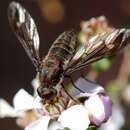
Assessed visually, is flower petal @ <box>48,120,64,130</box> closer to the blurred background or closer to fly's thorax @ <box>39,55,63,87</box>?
fly's thorax @ <box>39,55,63,87</box>

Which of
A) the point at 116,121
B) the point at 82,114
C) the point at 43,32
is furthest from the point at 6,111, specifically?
the point at 43,32

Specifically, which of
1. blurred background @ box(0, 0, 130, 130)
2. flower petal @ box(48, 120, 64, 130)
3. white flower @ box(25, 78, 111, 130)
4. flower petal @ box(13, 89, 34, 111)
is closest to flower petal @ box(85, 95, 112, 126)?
white flower @ box(25, 78, 111, 130)

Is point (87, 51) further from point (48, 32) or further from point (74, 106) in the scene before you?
point (48, 32)

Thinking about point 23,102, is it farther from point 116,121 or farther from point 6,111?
point 116,121

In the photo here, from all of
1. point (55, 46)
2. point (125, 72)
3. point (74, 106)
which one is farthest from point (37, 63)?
point (125, 72)

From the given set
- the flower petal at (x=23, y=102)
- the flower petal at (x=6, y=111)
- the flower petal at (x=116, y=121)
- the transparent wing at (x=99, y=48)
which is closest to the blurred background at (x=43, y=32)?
the flower petal at (x=116, y=121)

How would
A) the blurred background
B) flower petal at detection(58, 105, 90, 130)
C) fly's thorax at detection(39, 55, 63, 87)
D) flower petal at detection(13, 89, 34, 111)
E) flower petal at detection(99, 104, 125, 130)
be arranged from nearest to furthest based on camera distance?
flower petal at detection(58, 105, 90, 130) < fly's thorax at detection(39, 55, 63, 87) < flower petal at detection(13, 89, 34, 111) < flower petal at detection(99, 104, 125, 130) < the blurred background

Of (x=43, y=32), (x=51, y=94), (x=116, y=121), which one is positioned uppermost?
(x=43, y=32)
